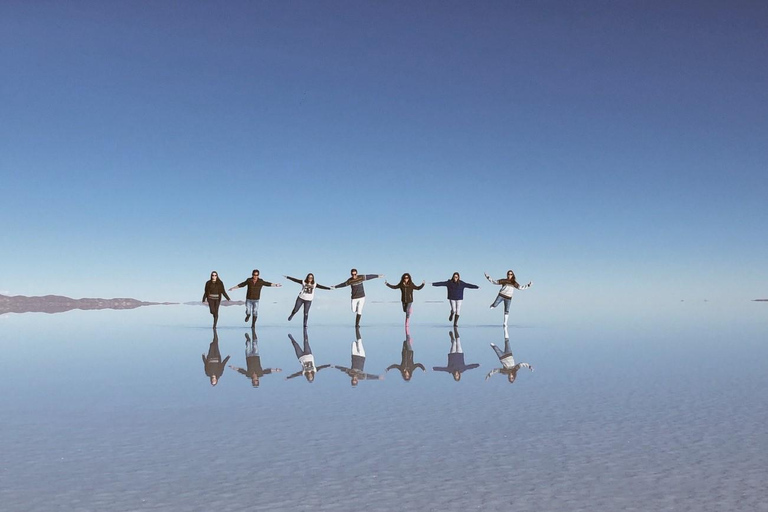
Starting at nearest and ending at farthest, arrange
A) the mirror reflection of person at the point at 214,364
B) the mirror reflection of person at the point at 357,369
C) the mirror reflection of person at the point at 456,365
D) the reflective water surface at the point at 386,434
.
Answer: the reflective water surface at the point at 386,434
the mirror reflection of person at the point at 357,369
the mirror reflection of person at the point at 214,364
the mirror reflection of person at the point at 456,365

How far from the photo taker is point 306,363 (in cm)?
1850

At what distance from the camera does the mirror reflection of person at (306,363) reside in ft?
52.0

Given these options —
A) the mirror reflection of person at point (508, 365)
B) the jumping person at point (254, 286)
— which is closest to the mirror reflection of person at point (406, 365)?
the mirror reflection of person at point (508, 365)

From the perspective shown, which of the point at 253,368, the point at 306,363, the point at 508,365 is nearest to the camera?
the point at 253,368

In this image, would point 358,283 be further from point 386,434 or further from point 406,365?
point 386,434

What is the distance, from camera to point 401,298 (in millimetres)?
30969

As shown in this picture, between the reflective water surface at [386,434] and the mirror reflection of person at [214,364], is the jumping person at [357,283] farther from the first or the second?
the reflective water surface at [386,434]

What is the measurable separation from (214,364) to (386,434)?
1003 centimetres

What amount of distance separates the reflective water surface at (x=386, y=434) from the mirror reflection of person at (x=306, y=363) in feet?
0.57

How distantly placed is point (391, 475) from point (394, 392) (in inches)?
232

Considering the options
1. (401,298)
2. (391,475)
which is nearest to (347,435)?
(391,475)

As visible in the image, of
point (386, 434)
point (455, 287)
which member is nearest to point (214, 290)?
point (455, 287)

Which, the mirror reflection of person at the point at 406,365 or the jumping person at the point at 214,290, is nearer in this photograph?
the mirror reflection of person at the point at 406,365

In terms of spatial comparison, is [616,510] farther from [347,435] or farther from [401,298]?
[401,298]
